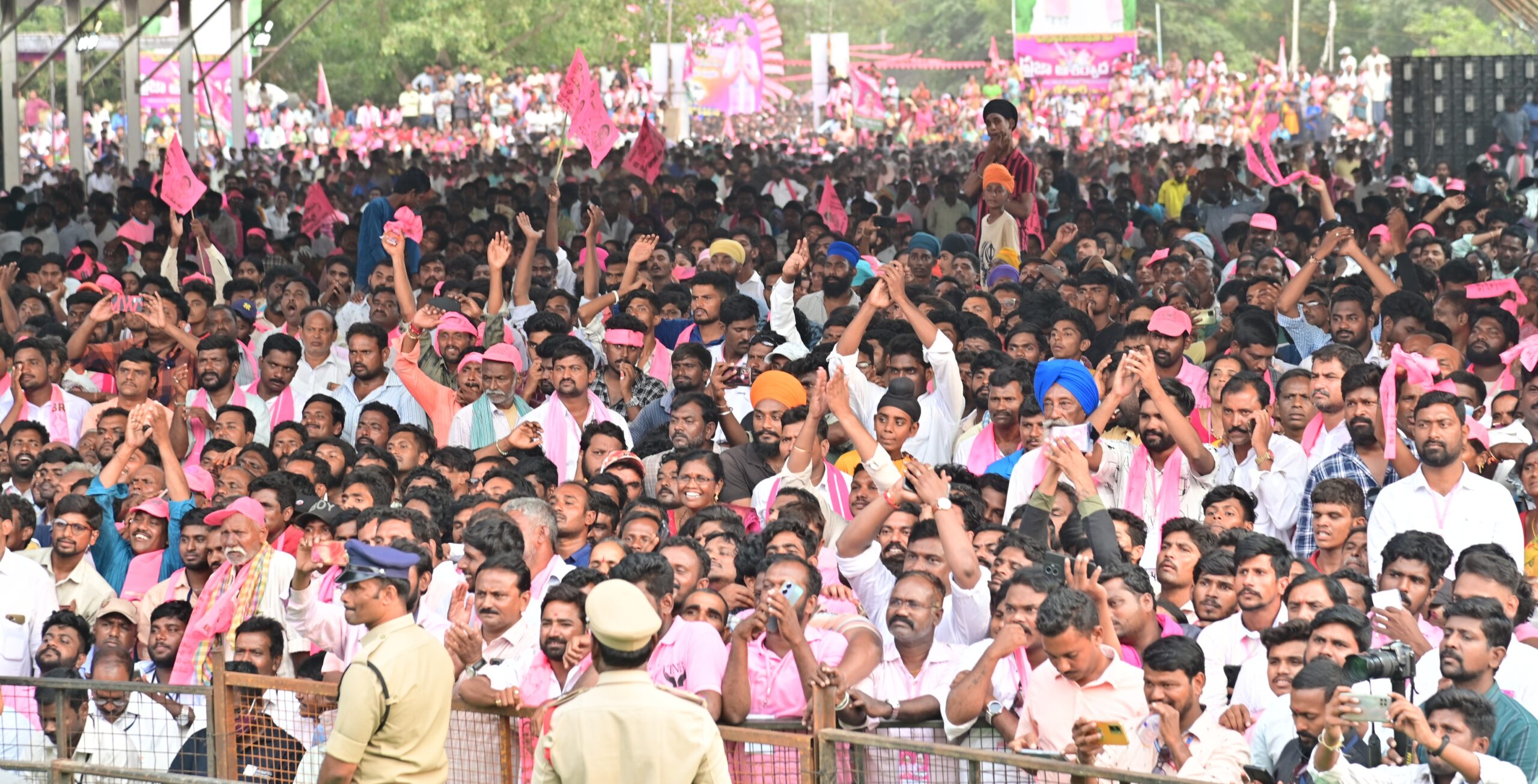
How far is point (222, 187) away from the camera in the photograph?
24.5 metres

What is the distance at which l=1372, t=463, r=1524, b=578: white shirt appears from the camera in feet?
23.5

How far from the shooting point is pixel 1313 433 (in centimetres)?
826

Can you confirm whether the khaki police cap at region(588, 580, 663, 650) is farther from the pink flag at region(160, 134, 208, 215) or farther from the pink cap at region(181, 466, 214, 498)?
the pink flag at region(160, 134, 208, 215)


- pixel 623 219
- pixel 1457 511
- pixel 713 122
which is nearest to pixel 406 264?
pixel 623 219

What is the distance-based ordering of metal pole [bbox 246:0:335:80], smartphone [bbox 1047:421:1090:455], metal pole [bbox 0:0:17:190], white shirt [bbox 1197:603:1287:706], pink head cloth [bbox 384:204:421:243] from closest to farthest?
white shirt [bbox 1197:603:1287:706], smartphone [bbox 1047:421:1090:455], pink head cloth [bbox 384:204:421:243], metal pole [bbox 0:0:17:190], metal pole [bbox 246:0:335:80]

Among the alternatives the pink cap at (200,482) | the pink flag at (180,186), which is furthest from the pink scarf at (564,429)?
the pink flag at (180,186)

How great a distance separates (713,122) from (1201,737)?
4887 centimetres

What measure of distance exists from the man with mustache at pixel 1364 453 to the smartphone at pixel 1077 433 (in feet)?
2.61

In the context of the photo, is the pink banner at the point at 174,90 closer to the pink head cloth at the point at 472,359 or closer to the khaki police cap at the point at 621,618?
the pink head cloth at the point at 472,359

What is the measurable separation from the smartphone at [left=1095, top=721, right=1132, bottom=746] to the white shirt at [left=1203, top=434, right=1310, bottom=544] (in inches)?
97.7

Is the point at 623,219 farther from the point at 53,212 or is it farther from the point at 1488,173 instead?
the point at 1488,173

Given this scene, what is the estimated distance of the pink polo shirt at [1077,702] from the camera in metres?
5.53

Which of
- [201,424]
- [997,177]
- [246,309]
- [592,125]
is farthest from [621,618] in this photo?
[592,125]

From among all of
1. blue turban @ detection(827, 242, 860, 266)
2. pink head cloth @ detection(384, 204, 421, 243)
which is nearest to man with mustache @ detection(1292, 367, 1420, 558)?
blue turban @ detection(827, 242, 860, 266)
